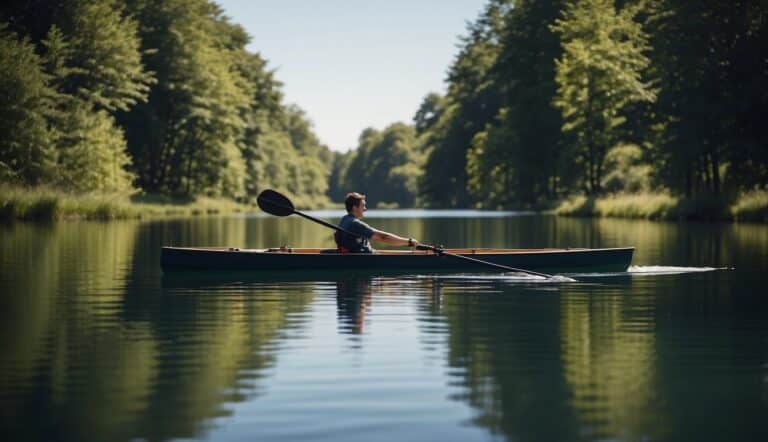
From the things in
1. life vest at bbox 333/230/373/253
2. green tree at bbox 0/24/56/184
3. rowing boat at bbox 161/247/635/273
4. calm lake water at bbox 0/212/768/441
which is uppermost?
green tree at bbox 0/24/56/184

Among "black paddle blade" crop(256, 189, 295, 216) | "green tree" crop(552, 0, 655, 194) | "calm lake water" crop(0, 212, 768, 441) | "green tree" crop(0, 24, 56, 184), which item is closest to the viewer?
"calm lake water" crop(0, 212, 768, 441)

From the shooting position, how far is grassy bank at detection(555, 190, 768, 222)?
133 feet

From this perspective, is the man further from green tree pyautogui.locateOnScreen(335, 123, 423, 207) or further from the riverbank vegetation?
green tree pyautogui.locateOnScreen(335, 123, 423, 207)

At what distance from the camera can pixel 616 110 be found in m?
58.8

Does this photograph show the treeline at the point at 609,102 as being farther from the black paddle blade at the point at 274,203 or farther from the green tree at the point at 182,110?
the black paddle blade at the point at 274,203

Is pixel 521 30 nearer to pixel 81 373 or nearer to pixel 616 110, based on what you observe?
pixel 616 110

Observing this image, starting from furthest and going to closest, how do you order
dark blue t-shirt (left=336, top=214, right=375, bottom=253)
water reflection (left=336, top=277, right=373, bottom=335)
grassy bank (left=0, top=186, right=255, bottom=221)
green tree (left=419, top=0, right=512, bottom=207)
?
green tree (left=419, top=0, right=512, bottom=207)
grassy bank (left=0, top=186, right=255, bottom=221)
dark blue t-shirt (left=336, top=214, right=375, bottom=253)
water reflection (left=336, top=277, right=373, bottom=335)

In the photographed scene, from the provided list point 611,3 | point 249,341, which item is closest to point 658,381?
point 249,341

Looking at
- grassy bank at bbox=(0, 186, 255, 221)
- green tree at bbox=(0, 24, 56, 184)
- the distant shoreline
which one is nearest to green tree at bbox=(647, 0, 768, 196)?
the distant shoreline

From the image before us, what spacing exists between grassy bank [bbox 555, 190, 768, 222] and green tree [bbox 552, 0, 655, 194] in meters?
3.96

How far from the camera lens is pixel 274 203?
20.4m

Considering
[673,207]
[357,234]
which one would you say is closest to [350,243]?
[357,234]

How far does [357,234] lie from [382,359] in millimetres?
9295

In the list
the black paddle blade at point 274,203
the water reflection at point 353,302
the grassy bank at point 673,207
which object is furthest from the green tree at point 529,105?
the water reflection at point 353,302
